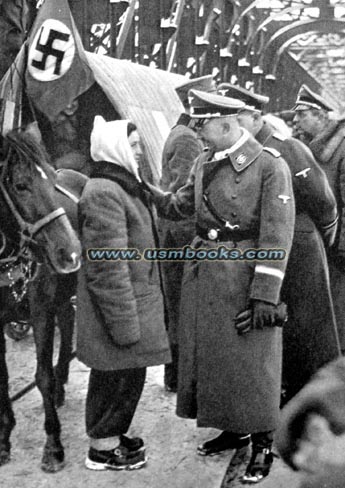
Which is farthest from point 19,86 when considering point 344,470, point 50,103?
point 344,470

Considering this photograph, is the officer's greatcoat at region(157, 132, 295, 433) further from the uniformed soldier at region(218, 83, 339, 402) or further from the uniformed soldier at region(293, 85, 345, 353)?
the uniformed soldier at region(293, 85, 345, 353)

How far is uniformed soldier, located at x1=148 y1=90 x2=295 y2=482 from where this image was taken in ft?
→ 12.5

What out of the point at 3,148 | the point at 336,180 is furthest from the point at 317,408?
the point at 336,180

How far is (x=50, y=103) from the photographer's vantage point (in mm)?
4855

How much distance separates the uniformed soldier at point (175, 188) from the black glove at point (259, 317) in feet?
3.81

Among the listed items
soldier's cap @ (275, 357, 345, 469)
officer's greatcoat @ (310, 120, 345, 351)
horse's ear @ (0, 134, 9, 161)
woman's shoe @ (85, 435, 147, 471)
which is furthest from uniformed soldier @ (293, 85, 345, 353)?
soldier's cap @ (275, 357, 345, 469)

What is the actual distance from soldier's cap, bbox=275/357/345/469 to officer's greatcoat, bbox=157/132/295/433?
209 centimetres

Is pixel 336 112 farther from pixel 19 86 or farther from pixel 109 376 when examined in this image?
pixel 109 376

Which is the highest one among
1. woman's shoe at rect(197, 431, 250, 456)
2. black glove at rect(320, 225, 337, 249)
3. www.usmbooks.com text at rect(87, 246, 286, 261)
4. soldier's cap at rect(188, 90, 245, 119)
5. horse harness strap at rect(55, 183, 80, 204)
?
soldier's cap at rect(188, 90, 245, 119)

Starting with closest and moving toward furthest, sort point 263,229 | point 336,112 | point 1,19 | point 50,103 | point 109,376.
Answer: point 263,229, point 109,376, point 1,19, point 50,103, point 336,112

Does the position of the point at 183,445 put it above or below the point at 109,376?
below

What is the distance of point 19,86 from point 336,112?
3.02 metres

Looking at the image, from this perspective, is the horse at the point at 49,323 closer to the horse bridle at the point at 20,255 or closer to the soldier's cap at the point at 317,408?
the horse bridle at the point at 20,255

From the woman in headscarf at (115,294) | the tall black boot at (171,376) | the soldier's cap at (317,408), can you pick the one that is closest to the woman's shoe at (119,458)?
the woman in headscarf at (115,294)
